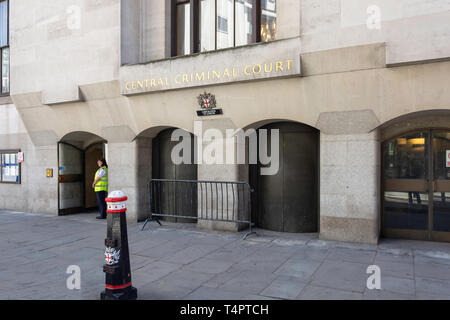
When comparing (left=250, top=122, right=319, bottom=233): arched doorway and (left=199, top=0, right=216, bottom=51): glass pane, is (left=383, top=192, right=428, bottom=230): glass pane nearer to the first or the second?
(left=250, top=122, right=319, bottom=233): arched doorway

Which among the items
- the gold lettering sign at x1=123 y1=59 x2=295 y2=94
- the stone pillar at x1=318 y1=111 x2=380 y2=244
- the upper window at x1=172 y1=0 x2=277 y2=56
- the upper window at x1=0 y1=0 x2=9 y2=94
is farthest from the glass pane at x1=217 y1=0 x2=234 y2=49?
the upper window at x1=0 y1=0 x2=9 y2=94

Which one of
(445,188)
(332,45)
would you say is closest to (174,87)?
(332,45)

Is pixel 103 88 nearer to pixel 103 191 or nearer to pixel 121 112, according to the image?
pixel 121 112

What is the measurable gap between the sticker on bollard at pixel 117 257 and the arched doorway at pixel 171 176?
4822mm

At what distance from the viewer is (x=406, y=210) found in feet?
24.2

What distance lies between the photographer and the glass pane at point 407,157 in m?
7.22

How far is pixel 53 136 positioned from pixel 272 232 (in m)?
7.70

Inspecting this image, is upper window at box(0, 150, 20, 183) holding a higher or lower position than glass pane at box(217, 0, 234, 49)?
lower

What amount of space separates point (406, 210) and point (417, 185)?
59 cm

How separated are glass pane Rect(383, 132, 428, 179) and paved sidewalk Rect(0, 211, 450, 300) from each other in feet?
4.70

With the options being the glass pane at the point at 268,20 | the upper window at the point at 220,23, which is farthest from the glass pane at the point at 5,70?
the glass pane at the point at 268,20

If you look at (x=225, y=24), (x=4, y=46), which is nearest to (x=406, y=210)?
(x=225, y=24)

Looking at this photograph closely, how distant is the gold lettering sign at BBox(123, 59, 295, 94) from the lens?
734cm
